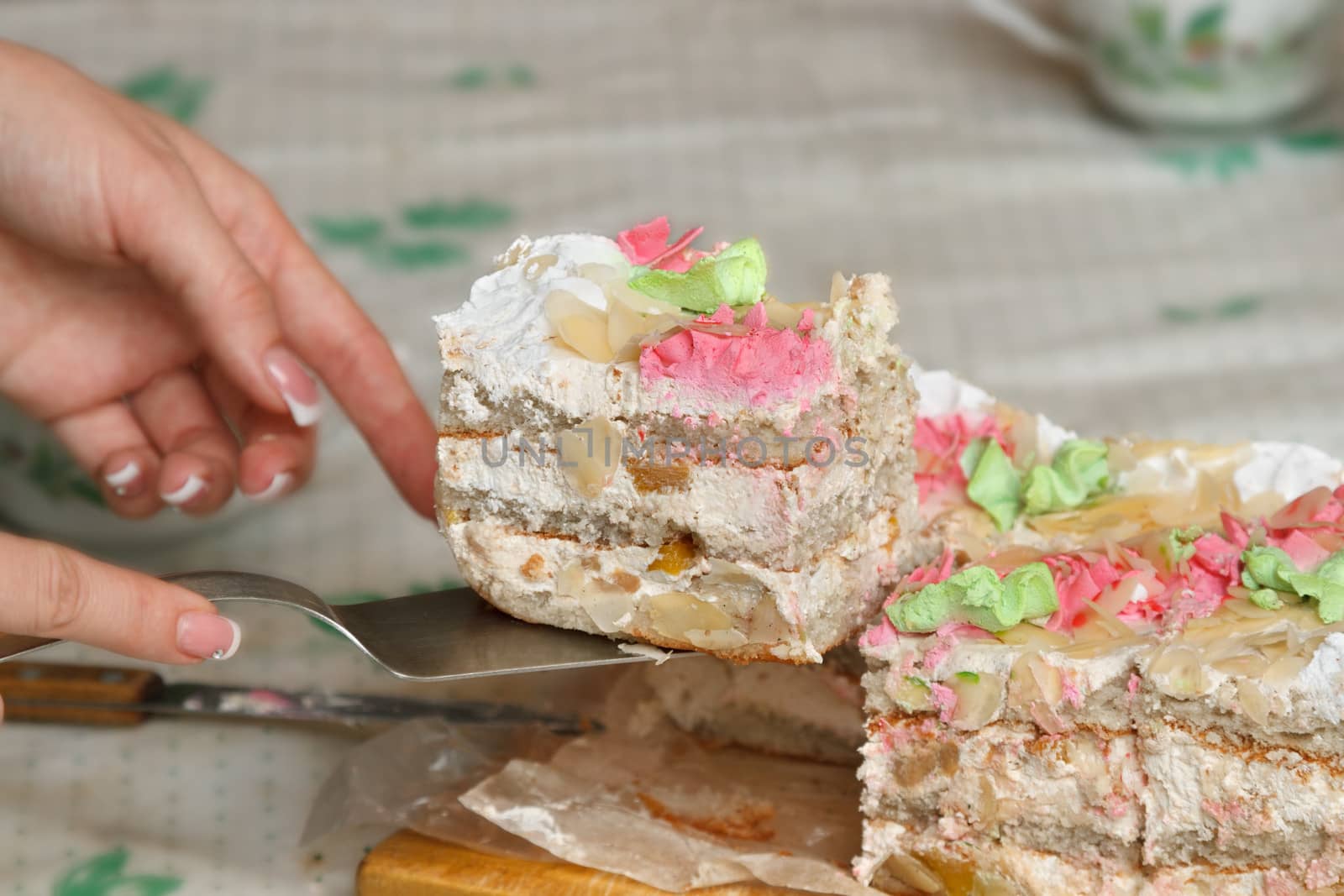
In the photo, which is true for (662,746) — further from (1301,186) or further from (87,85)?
(1301,186)

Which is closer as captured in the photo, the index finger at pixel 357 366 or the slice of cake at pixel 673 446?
the slice of cake at pixel 673 446

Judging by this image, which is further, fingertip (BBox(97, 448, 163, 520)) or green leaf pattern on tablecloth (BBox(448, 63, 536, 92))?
green leaf pattern on tablecloth (BBox(448, 63, 536, 92))

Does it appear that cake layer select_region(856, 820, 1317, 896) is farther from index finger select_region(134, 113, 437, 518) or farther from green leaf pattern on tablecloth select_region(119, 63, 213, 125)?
green leaf pattern on tablecloth select_region(119, 63, 213, 125)

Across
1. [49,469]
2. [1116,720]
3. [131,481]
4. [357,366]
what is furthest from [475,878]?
[49,469]

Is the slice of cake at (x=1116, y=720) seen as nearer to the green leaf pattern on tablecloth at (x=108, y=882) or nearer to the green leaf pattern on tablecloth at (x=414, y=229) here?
the green leaf pattern on tablecloth at (x=108, y=882)

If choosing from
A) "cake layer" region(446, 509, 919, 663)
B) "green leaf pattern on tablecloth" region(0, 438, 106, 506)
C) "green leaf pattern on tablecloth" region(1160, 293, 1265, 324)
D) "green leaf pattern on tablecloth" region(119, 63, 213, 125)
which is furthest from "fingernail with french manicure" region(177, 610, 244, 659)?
"green leaf pattern on tablecloth" region(119, 63, 213, 125)

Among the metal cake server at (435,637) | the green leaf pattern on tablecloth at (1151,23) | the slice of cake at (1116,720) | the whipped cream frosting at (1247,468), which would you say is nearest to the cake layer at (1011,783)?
the slice of cake at (1116,720)
